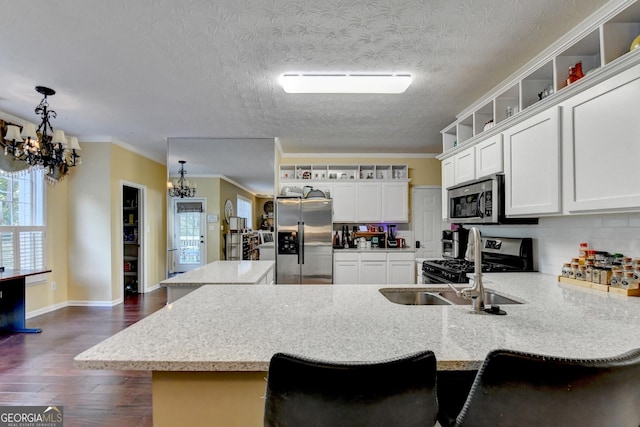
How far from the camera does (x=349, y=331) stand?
46.0 inches

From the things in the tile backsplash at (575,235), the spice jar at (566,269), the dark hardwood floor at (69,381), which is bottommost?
the dark hardwood floor at (69,381)

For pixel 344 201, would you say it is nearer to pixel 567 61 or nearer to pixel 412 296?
pixel 412 296

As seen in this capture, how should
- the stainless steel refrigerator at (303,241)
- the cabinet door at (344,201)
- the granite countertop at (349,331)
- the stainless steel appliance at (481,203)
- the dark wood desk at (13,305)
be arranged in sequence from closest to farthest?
the granite countertop at (349,331) → the stainless steel appliance at (481,203) → the dark wood desk at (13,305) → the stainless steel refrigerator at (303,241) → the cabinet door at (344,201)

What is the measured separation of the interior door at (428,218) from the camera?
5570 mm

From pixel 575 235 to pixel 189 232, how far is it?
4850 millimetres

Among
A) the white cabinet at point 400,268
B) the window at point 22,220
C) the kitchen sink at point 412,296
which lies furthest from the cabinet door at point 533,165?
the window at point 22,220

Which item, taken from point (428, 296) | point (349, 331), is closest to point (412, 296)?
point (428, 296)

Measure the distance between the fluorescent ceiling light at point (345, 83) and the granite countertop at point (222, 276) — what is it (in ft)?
5.36

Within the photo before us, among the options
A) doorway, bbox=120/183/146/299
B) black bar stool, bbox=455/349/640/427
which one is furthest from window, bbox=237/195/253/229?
black bar stool, bbox=455/349/640/427

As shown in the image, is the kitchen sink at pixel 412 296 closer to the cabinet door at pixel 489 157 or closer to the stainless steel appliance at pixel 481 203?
the stainless steel appliance at pixel 481 203

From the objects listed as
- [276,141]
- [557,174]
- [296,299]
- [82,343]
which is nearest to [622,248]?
[557,174]

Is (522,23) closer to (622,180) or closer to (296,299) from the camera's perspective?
(622,180)

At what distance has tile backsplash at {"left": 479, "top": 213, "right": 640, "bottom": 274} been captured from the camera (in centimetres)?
198

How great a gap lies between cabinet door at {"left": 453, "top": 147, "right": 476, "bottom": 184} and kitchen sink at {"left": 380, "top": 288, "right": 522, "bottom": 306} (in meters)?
1.47
